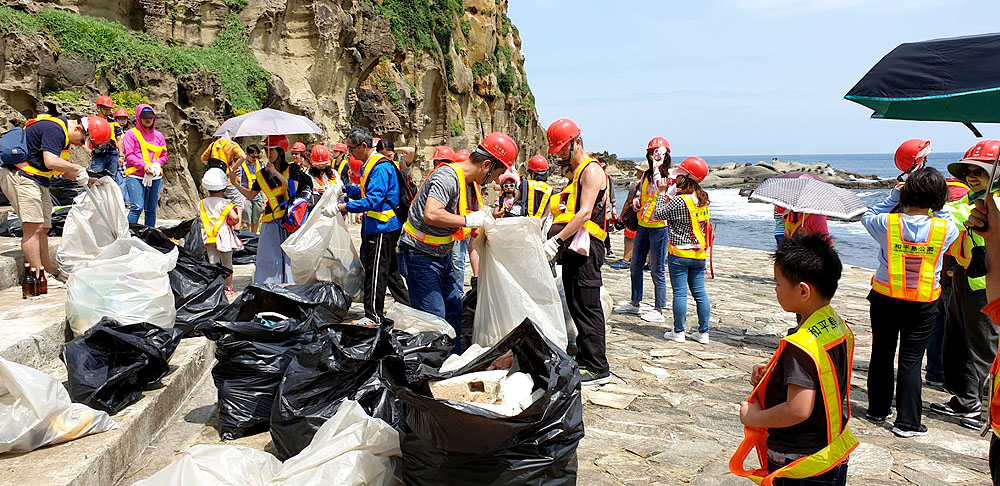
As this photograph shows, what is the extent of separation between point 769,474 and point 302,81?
19913 millimetres

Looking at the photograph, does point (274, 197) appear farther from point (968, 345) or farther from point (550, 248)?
point (968, 345)

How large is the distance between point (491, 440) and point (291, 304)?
2.34 metres

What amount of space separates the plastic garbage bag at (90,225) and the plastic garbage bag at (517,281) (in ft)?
11.2

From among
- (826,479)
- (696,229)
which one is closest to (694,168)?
(696,229)

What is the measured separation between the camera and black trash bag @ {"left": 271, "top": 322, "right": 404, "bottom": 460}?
3.23 m

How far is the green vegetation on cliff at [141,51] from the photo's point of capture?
12609 mm

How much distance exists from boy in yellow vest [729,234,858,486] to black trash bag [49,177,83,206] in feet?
29.4

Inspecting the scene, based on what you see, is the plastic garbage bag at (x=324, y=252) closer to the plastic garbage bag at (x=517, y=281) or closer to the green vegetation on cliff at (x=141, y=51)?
the plastic garbage bag at (x=517, y=281)

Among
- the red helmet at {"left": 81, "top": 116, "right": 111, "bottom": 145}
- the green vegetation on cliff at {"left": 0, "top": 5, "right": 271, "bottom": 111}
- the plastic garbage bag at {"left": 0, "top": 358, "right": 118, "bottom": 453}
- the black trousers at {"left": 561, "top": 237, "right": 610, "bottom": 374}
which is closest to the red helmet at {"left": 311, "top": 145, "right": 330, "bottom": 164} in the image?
the red helmet at {"left": 81, "top": 116, "right": 111, "bottom": 145}

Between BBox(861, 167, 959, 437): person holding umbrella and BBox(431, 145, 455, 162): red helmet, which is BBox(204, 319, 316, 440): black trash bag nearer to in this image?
BBox(861, 167, 959, 437): person holding umbrella

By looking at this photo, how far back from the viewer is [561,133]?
4.57m

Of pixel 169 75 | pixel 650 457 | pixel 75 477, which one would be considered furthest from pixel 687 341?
pixel 169 75

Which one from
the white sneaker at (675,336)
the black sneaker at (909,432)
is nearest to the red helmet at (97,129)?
the white sneaker at (675,336)

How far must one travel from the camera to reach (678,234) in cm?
606
